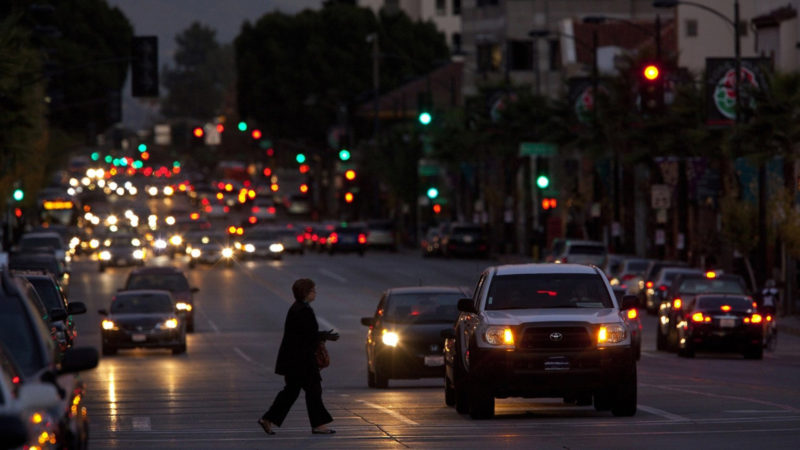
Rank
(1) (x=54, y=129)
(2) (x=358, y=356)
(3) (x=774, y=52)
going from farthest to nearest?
(1) (x=54, y=129) → (3) (x=774, y=52) → (2) (x=358, y=356)

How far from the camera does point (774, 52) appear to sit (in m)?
66.7

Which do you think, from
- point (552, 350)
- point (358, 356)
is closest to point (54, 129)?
point (358, 356)

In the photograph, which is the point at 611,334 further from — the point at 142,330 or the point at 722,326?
the point at 142,330

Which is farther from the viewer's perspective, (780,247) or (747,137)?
(780,247)

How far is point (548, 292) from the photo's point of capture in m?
21.0

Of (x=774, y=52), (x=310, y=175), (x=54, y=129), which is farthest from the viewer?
(x=310, y=175)

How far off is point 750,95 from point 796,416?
31265 mm

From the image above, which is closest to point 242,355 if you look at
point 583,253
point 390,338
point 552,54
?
point 390,338

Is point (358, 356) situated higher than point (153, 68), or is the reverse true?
point (153, 68)

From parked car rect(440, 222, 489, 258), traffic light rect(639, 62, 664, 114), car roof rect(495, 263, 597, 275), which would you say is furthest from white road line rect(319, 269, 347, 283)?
car roof rect(495, 263, 597, 275)

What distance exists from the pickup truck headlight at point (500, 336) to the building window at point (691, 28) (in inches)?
2746

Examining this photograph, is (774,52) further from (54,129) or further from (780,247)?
(54,129)

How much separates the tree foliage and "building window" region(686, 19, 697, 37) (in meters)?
53.2

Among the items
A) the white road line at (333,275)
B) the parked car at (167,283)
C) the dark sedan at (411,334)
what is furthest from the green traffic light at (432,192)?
the dark sedan at (411,334)
